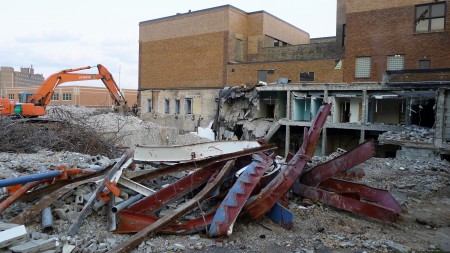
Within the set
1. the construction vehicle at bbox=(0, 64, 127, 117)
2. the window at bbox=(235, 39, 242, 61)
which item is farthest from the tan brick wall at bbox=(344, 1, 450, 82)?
the construction vehicle at bbox=(0, 64, 127, 117)

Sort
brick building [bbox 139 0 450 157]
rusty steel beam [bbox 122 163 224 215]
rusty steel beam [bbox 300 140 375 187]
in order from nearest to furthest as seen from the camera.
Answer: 1. rusty steel beam [bbox 122 163 224 215]
2. rusty steel beam [bbox 300 140 375 187]
3. brick building [bbox 139 0 450 157]

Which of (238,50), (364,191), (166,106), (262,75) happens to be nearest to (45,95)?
(364,191)

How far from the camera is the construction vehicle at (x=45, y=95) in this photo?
13617mm

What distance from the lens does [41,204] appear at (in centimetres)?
505

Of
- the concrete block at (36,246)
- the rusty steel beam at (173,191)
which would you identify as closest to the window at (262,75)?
the rusty steel beam at (173,191)

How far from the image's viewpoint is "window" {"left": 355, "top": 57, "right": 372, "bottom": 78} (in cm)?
2444

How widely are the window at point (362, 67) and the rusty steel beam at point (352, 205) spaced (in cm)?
2050

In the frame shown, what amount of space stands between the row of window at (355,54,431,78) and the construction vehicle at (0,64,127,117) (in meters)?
15.3

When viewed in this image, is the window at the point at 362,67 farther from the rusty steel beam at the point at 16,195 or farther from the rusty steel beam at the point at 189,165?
the rusty steel beam at the point at 16,195

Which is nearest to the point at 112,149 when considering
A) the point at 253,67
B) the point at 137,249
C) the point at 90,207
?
the point at 90,207

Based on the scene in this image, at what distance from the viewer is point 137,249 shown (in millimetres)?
4387

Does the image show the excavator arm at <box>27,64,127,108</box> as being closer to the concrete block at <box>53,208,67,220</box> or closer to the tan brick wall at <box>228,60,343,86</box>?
the concrete block at <box>53,208,67,220</box>

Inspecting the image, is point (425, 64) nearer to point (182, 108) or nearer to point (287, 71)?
point (287, 71)

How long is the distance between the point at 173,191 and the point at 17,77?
8750 cm
